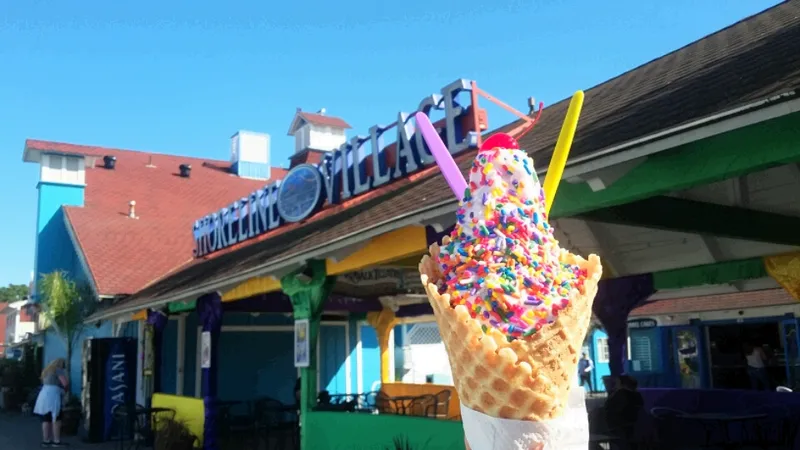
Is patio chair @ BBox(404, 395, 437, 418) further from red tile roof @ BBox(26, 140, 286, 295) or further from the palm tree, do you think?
the palm tree

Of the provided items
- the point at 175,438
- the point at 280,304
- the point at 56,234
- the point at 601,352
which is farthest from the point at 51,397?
the point at 601,352

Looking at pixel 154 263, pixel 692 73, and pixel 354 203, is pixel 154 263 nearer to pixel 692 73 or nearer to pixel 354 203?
pixel 354 203

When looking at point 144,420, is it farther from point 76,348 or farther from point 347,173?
point 76,348

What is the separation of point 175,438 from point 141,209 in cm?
1331

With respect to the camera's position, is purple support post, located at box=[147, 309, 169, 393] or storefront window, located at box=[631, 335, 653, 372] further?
storefront window, located at box=[631, 335, 653, 372]

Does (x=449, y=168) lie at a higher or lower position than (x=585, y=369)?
higher

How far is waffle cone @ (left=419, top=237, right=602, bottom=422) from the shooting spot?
2.38 meters

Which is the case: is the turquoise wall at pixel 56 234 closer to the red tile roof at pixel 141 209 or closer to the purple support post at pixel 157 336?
the red tile roof at pixel 141 209

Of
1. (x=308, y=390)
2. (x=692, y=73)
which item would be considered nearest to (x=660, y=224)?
(x=692, y=73)

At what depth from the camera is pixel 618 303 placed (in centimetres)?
1059

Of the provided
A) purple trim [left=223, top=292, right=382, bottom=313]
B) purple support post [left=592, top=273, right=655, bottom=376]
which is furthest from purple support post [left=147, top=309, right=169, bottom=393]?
purple support post [left=592, top=273, right=655, bottom=376]

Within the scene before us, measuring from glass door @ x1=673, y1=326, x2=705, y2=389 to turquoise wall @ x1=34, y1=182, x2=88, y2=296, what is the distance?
1849cm

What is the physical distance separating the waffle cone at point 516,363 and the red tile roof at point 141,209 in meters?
16.9

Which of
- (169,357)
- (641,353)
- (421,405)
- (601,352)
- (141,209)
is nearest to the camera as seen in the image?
(421,405)
